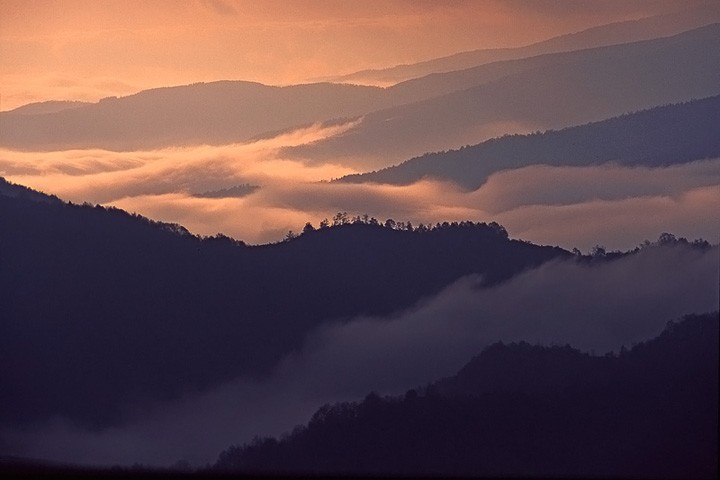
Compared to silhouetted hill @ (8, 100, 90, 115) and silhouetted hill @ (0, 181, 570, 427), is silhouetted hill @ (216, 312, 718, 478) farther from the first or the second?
silhouetted hill @ (8, 100, 90, 115)

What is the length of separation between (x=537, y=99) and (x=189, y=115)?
5478mm

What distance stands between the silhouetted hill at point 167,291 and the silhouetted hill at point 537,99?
→ 4.19ft

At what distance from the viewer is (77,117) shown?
53.6ft

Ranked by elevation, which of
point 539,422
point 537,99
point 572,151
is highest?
point 537,99

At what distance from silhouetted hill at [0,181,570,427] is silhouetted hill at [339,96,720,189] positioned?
1.05 metres

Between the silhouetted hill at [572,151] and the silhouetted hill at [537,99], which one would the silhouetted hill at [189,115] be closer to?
the silhouetted hill at [537,99]

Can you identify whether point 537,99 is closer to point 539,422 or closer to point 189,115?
point 539,422

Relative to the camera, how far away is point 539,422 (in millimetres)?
14781

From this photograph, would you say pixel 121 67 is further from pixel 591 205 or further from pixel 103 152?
pixel 591 205

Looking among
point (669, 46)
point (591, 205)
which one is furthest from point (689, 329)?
point (669, 46)

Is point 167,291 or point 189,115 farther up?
point 189,115

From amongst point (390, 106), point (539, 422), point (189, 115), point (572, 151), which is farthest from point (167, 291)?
point (572, 151)

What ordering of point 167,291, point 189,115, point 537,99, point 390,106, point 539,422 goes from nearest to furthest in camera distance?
point 539,422, point 189,115, point 390,106, point 537,99, point 167,291

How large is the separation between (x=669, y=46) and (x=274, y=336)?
7166 millimetres
